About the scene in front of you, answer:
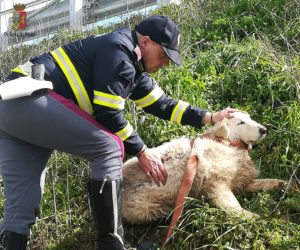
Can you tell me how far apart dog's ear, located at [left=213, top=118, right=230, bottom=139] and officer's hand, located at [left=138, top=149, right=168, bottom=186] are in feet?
1.86

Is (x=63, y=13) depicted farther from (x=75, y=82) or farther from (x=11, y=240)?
(x=11, y=240)

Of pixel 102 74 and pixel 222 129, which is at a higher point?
pixel 102 74

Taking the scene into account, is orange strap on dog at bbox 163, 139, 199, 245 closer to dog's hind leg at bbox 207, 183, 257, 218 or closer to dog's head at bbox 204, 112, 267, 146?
dog's hind leg at bbox 207, 183, 257, 218

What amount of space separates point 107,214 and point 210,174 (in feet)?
2.97

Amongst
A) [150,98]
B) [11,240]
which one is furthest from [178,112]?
[11,240]

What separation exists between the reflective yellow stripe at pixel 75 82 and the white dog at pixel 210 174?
0.72 meters

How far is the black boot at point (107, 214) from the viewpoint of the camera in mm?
3182

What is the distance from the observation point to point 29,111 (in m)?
3.17

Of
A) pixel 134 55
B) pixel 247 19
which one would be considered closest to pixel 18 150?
pixel 134 55

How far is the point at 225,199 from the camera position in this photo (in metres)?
3.58

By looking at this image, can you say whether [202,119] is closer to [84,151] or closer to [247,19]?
[84,151]

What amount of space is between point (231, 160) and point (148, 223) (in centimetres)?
79

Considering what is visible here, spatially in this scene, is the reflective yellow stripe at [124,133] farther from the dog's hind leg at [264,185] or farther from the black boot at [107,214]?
the dog's hind leg at [264,185]

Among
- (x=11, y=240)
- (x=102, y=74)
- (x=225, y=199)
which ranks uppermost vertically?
(x=102, y=74)
